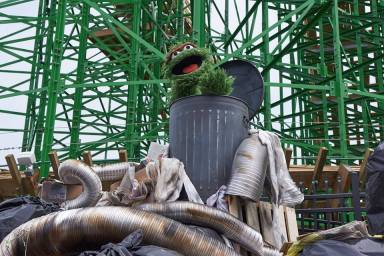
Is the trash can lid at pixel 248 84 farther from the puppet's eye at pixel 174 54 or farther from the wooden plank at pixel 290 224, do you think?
the wooden plank at pixel 290 224

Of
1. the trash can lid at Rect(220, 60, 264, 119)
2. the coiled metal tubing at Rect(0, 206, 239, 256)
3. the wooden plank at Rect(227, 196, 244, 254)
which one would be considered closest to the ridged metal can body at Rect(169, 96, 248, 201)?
the wooden plank at Rect(227, 196, 244, 254)

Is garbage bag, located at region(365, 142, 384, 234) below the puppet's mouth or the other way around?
below

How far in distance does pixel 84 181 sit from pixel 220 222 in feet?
4.49

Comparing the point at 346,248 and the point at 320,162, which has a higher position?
the point at 320,162

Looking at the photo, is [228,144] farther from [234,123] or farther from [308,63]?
[308,63]

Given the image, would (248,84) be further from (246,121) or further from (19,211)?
(19,211)

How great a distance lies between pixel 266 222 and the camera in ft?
15.0

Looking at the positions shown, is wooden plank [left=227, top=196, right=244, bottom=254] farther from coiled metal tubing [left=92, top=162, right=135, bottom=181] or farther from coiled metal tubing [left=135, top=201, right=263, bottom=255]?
coiled metal tubing [left=92, top=162, right=135, bottom=181]

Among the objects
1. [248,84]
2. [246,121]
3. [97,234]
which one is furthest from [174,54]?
[97,234]

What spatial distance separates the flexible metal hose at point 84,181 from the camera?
469 cm

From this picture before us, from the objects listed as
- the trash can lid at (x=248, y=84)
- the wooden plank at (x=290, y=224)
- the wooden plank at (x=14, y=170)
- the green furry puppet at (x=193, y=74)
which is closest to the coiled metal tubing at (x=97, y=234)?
the wooden plank at (x=290, y=224)

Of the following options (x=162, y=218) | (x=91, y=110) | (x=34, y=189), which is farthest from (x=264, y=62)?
(x=162, y=218)

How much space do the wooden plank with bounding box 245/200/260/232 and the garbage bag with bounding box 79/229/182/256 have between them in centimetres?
117

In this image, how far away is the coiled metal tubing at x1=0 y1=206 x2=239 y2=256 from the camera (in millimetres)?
3521
